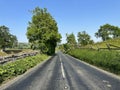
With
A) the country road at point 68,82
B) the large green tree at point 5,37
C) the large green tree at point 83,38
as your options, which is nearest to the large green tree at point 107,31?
the large green tree at point 83,38

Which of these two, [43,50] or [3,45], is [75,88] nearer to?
[43,50]

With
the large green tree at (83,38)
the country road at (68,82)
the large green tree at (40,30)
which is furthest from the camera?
the large green tree at (83,38)

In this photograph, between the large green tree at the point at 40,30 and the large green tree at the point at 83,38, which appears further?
the large green tree at the point at 83,38

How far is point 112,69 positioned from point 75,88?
35.2 ft

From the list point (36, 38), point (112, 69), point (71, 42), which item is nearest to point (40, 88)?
point (112, 69)

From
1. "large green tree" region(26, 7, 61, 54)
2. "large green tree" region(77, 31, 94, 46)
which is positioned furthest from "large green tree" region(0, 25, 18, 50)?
"large green tree" region(26, 7, 61, 54)

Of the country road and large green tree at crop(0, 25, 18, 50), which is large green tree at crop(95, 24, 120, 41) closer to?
large green tree at crop(0, 25, 18, 50)

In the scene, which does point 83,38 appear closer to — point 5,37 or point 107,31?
point 107,31

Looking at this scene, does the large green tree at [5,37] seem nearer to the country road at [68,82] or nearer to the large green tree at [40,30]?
the large green tree at [40,30]

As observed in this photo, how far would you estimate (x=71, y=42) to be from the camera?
453 feet

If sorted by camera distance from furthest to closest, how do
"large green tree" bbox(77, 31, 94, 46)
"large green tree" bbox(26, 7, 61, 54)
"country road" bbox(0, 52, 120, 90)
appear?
"large green tree" bbox(77, 31, 94, 46), "large green tree" bbox(26, 7, 61, 54), "country road" bbox(0, 52, 120, 90)

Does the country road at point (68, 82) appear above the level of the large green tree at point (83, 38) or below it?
below

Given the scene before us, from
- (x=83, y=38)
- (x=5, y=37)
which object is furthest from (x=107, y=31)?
(x=5, y=37)

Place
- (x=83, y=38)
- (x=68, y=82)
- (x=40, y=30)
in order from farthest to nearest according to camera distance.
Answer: (x=83, y=38) < (x=40, y=30) < (x=68, y=82)
